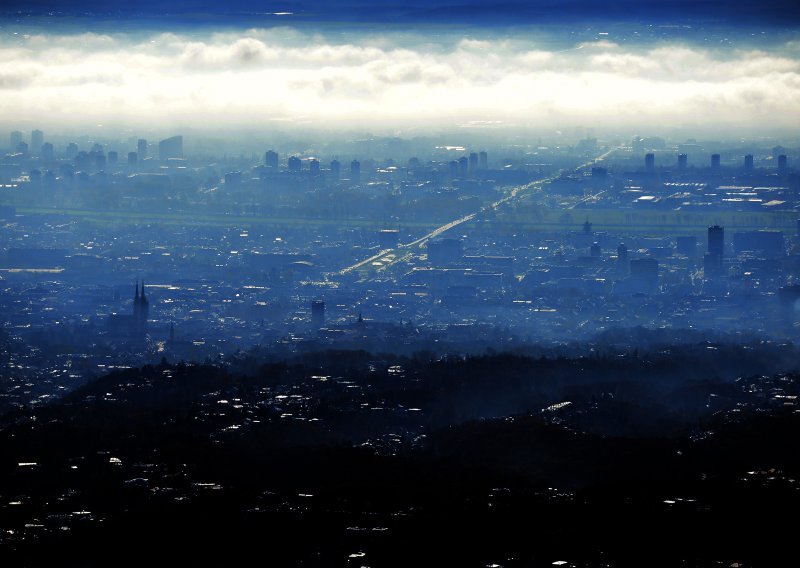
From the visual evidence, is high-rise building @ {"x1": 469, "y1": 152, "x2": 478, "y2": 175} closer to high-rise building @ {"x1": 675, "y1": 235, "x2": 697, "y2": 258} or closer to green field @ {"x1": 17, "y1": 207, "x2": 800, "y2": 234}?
green field @ {"x1": 17, "y1": 207, "x2": 800, "y2": 234}

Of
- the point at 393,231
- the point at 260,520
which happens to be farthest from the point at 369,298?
the point at 260,520

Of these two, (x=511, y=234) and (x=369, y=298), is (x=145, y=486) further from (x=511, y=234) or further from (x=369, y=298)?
(x=511, y=234)

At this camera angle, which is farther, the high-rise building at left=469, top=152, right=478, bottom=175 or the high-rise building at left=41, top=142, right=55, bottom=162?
the high-rise building at left=41, top=142, right=55, bottom=162

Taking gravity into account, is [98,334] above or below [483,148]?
below

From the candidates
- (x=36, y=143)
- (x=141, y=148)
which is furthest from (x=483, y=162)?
(x=36, y=143)

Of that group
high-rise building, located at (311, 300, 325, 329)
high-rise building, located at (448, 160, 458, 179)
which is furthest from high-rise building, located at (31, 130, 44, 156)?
high-rise building, located at (311, 300, 325, 329)

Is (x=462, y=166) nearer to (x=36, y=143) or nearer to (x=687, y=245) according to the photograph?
(x=687, y=245)
